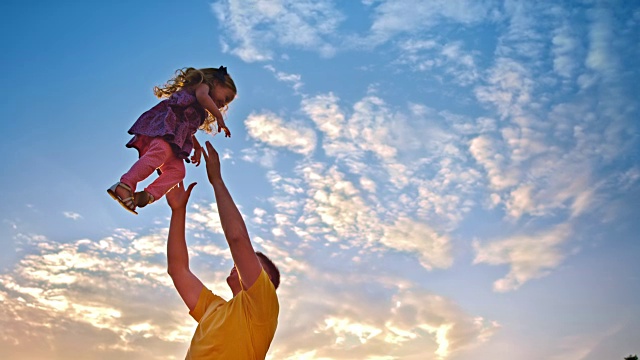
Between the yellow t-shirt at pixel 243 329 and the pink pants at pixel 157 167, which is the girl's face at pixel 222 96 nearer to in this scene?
the pink pants at pixel 157 167

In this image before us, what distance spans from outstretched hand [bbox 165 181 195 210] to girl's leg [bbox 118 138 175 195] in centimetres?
26

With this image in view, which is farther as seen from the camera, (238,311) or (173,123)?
(173,123)

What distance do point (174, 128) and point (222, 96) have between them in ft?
2.26

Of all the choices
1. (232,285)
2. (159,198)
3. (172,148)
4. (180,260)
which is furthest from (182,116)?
(232,285)

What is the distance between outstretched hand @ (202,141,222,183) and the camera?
376 centimetres

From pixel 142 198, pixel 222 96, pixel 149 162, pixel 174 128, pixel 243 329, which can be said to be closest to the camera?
pixel 243 329

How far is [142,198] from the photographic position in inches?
174

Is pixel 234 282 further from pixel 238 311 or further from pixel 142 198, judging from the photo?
pixel 142 198

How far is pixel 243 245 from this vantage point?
11.5 feet

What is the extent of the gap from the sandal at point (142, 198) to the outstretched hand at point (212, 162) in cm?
89

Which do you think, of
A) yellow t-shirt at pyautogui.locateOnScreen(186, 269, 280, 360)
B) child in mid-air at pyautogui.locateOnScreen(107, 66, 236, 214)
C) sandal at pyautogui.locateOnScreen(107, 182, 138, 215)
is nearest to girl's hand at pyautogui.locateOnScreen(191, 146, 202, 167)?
child in mid-air at pyautogui.locateOnScreen(107, 66, 236, 214)

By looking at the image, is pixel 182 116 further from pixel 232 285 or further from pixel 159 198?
pixel 232 285

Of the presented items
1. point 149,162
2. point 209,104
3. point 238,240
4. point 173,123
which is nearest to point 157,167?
point 149,162

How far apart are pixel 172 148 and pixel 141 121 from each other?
0.41 m
